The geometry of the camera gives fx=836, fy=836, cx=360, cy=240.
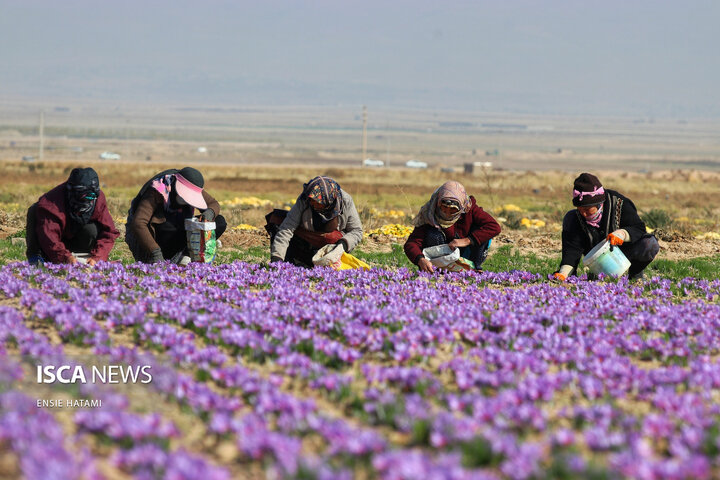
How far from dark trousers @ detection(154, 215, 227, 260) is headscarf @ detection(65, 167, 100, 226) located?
1039 millimetres

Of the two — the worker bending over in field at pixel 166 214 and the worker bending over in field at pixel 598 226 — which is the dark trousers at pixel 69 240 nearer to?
the worker bending over in field at pixel 166 214

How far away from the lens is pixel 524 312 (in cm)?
894

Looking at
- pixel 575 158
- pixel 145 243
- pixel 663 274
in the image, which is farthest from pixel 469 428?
pixel 575 158

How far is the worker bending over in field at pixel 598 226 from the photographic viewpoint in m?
11.1

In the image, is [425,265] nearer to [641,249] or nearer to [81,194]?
[641,249]

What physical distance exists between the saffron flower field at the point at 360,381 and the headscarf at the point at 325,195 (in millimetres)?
1589

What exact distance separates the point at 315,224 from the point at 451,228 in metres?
1.97

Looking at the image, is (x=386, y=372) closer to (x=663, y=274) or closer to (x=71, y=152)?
(x=663, y=274)

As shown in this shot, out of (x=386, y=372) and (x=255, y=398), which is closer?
(x=255, y=398)

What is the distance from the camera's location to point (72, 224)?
1132cm

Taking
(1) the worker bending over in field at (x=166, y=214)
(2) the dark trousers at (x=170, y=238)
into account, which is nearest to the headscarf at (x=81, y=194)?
(1) the worker bending over in field at (x=166, y=214)

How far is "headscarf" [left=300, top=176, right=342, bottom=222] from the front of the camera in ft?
37.7

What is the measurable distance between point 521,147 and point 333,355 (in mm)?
197748

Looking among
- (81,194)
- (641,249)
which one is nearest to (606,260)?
(641,249)
